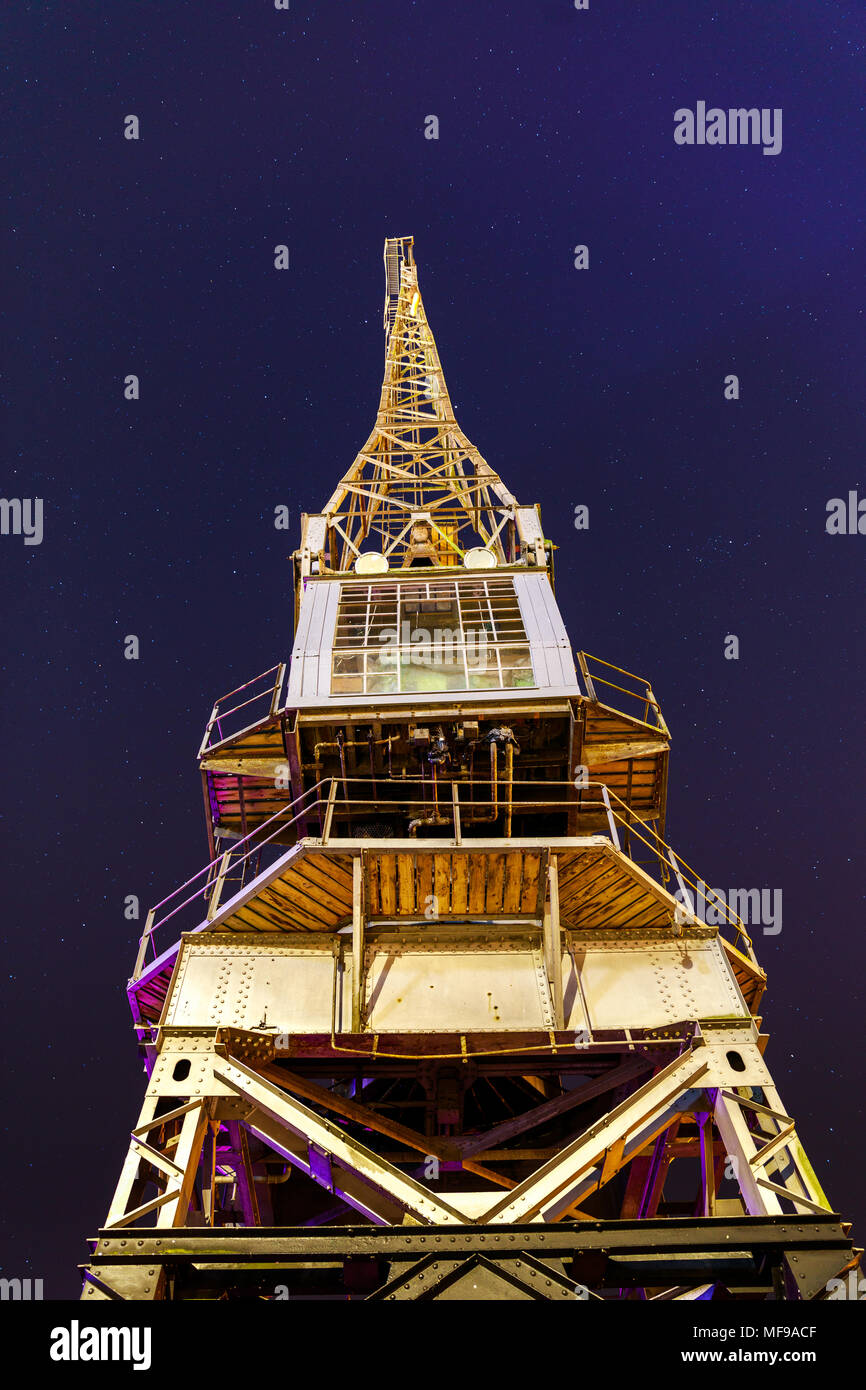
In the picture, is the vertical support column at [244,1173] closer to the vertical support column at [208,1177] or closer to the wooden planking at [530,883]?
the vertical support column at [208,1177]

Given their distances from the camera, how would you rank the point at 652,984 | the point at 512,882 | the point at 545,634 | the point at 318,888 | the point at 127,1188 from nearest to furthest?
1. the point at 127,1188
2. the point at 652,984
3. the point at 318,888
4. the point at 512,882
5. the point at 545,634

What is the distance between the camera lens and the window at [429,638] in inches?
573

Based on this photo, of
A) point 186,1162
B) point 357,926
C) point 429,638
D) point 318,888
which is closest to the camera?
point 186,1162

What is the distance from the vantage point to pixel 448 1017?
448 inches

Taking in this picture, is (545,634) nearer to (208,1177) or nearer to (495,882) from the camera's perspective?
(495,882)

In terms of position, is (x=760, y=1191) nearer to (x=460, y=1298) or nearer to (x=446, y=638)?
(x=460, y=1298)

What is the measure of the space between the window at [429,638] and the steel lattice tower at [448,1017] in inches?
2.3

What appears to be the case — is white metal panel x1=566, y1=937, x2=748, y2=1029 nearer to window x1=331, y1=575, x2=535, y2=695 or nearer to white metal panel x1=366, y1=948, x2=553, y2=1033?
white metal panel x1=366, y1=948, x2=553, y2=1033

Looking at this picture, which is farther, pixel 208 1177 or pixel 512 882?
pixel 512 882

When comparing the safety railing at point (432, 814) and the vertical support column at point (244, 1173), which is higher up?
the safety railing at point (432, 814)

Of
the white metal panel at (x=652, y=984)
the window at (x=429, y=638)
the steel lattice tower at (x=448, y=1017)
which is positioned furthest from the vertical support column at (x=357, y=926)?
the window at (x=429, y=638)

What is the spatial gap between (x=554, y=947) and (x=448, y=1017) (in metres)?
1.59

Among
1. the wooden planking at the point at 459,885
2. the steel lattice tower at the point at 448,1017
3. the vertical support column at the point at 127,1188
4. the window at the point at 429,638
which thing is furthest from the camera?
the window at the point at 429,638

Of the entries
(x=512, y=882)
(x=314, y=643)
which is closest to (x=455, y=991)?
(x=512, y=882)
